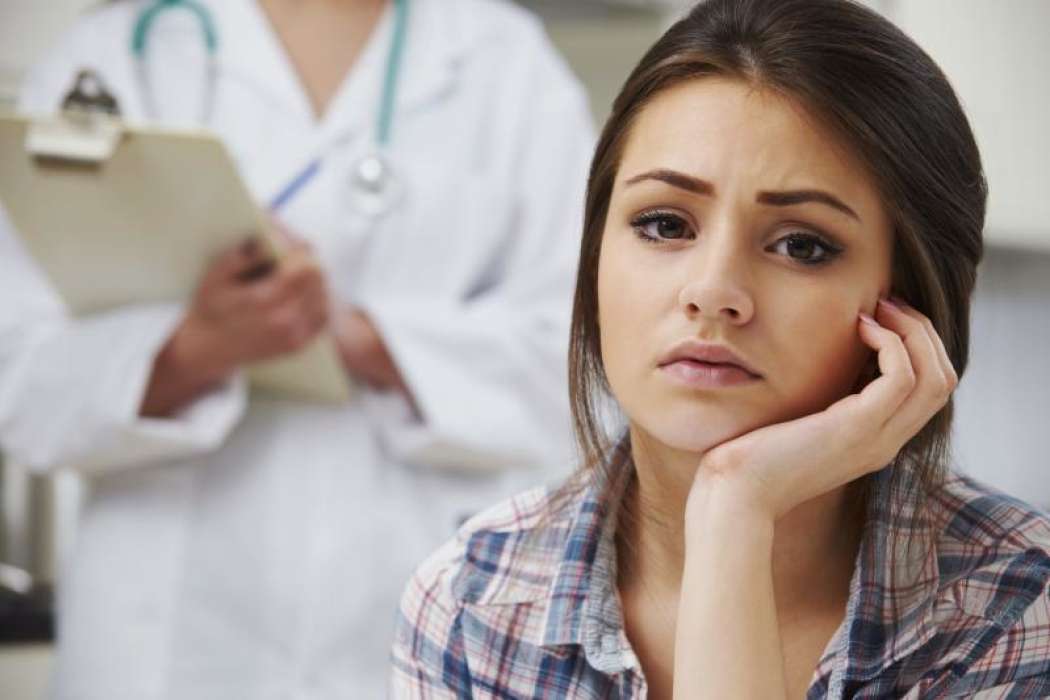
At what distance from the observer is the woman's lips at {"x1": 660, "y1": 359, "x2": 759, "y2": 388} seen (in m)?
0.89

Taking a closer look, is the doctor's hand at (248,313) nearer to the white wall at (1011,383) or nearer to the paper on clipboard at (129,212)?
the paper on clipboard at (129,212)

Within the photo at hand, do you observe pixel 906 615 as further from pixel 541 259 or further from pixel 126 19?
pixel 126 19

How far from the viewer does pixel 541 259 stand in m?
1.53

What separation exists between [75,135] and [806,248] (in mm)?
705

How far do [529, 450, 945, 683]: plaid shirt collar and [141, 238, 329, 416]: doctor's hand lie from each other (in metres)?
0.46

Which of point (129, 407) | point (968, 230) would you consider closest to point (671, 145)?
point (968, 230)

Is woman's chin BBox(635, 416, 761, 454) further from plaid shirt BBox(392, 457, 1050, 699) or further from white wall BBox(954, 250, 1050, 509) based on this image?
white wall BBox(954, 250, 1050, 509)

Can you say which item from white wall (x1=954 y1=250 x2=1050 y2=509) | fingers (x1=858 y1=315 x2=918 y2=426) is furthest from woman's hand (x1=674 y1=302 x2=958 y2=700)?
white wall (x1=954 y1=250 x2=1050 y2=509)

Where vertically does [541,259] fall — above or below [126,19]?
below

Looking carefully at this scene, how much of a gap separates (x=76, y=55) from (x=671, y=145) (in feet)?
2.81

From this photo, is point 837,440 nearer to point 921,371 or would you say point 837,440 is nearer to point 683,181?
point 921,371

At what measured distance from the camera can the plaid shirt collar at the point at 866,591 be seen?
3.04 ft

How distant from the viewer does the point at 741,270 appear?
0.88 m

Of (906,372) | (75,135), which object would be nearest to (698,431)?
(906,372)
